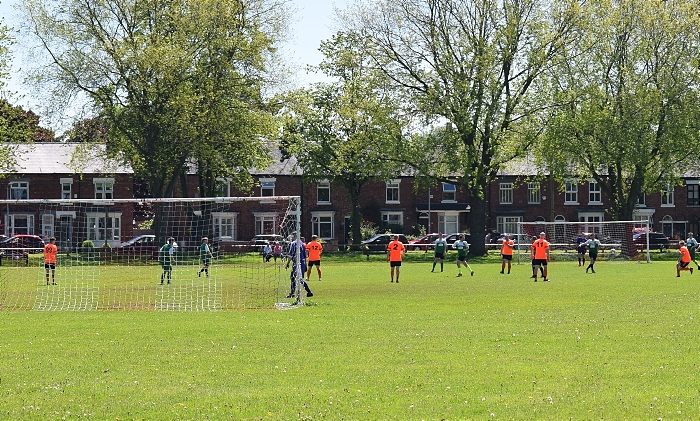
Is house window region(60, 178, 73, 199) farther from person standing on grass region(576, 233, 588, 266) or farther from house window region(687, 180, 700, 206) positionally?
house window region(687, 180, 700, 206)

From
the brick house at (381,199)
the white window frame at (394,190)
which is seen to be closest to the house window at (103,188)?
the brick house at (381,199)

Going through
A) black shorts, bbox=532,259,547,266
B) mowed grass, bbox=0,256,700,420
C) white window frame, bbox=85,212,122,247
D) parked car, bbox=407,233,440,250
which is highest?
white window frame, bbox=85,212,122,247

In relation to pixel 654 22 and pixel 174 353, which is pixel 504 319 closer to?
pixel 174 353

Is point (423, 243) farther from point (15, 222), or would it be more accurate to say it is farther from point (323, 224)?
point (15, 222)

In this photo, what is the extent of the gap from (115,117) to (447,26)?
796 inches

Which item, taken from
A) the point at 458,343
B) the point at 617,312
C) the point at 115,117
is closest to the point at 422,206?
the point at 115,117

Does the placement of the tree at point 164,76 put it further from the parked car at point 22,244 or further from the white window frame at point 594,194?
Result: the white window frame at point 594,194

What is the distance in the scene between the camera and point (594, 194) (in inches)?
3342

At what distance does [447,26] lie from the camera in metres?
57.2

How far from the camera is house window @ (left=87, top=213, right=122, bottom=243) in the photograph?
4534 cm

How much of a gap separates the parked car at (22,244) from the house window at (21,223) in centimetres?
541

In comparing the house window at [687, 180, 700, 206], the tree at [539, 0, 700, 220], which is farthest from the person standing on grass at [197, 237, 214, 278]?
the house window at [687, 180, 700, 206]

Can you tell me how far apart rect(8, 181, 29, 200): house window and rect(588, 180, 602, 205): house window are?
4713 cm

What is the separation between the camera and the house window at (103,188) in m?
72.7
